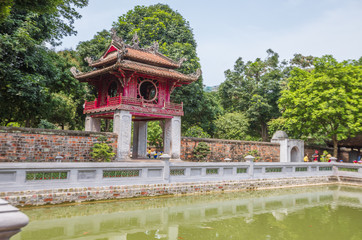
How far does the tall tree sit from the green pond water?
46.2 ft

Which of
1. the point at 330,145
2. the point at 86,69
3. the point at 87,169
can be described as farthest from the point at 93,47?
the point at 330,145

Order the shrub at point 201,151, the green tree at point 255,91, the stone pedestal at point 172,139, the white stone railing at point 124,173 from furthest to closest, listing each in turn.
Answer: the green tree at point 255,91
the shrub at point 201,151
the stone pedestal at point 172,139
the white stone railing at point 124,173

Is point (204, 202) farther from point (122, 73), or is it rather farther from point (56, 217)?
point (122, 73)

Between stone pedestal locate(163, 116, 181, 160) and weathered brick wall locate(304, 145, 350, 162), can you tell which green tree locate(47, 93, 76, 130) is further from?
weathered brick wall locate(304, 145, 350, 162)

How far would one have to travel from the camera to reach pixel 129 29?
89.9ft

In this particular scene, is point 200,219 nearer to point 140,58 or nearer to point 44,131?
point 44,131

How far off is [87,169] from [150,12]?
892 inches

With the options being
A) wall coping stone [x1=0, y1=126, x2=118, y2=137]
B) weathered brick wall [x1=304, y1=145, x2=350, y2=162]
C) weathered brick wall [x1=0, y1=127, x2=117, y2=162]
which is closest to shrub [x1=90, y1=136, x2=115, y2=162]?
weathered brick wall [x1=0, y1=127, x2=117, y2=162]

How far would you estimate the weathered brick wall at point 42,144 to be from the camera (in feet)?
38.9

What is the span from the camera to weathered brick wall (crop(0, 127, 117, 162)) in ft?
38.9

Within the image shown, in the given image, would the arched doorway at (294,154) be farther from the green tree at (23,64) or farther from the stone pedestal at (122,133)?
the green tree at (23,64)

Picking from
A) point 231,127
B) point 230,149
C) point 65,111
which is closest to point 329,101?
point 230,149

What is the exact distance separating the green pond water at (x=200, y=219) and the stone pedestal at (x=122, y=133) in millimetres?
5392

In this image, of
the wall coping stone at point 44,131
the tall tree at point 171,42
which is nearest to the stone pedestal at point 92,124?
the wall coping stone at point 44,131
